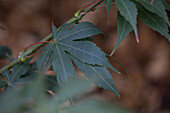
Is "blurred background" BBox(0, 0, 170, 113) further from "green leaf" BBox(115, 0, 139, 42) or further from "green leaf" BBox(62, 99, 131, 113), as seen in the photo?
"green leaf" BBox(62, 99, 131, 113)

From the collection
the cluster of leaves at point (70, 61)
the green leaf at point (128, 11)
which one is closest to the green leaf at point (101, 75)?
the cluster of leaves at point (70, 61)

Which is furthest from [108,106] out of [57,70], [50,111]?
[57,70]

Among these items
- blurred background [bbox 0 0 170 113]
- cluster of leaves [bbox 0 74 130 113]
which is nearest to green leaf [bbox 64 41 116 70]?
cluster of leaves [bbox 0 74 130 113]

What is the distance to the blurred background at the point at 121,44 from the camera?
171cm

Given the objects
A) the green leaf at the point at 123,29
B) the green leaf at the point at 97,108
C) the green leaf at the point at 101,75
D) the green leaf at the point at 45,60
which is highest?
the green leaf at the point at 45,60

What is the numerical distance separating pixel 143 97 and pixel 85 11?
1429 millimetres

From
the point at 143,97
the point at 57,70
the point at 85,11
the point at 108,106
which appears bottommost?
the point at 108,106

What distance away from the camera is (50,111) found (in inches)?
8.3

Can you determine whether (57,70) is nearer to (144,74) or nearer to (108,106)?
(108,106)

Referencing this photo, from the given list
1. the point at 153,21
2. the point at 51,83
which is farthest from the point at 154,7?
the point at 51,83

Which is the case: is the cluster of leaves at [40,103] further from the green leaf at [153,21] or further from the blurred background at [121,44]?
the blurred background at [121,44]

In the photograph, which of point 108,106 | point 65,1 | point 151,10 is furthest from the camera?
point 65,1

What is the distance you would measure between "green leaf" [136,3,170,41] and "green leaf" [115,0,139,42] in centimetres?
7

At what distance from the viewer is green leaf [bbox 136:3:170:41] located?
47 centimetres
